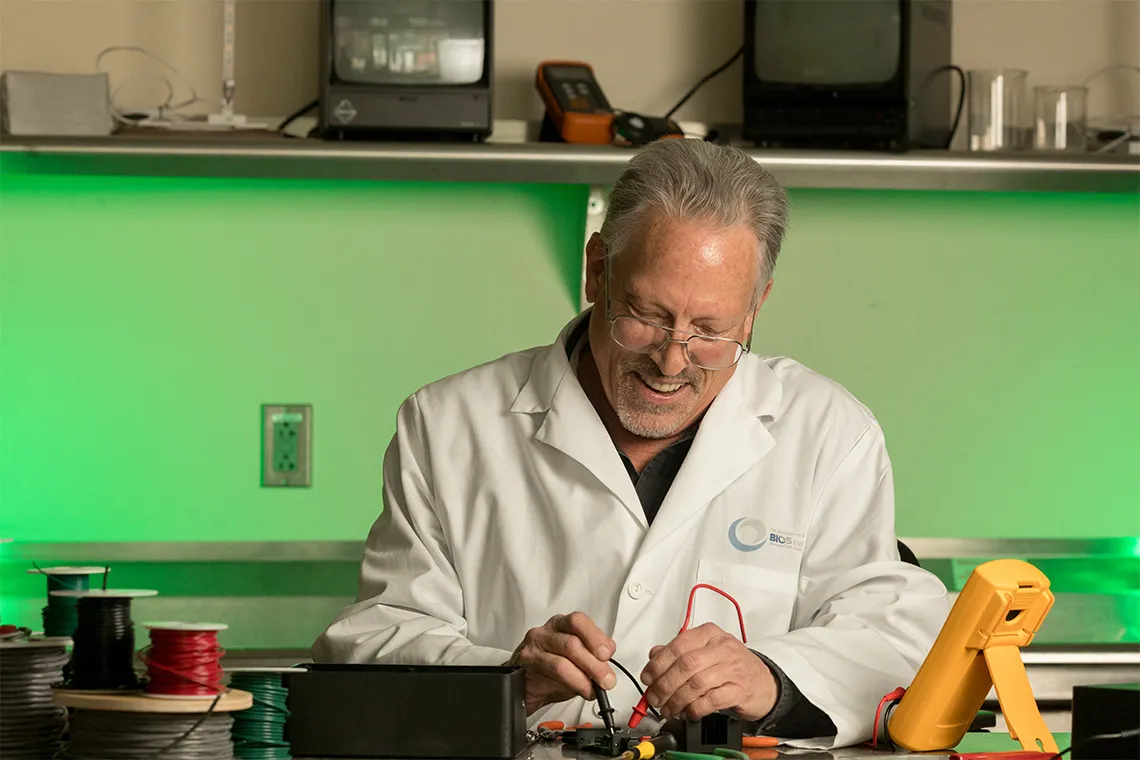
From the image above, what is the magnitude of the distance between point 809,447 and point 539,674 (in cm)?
58

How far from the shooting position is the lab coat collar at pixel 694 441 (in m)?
1.73

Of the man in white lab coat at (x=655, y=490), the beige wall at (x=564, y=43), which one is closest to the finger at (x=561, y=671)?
the man in white lab coat at (x=655, y=490)

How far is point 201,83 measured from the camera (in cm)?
256

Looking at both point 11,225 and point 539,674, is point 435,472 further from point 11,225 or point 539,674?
point 11,225

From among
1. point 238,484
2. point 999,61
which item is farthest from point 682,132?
point 238,484

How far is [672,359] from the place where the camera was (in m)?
1.66

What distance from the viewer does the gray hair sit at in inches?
66.4

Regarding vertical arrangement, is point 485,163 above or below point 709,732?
above

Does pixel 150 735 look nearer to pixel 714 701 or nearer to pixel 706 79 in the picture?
pixel 714 701

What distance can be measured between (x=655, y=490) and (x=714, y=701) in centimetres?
47

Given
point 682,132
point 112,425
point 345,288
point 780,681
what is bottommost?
point 780,681

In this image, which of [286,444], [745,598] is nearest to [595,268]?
[745,598]

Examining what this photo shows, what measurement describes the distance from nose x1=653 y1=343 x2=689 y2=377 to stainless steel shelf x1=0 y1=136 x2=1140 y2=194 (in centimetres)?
83

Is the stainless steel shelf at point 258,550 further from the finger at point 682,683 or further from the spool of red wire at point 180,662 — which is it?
the spool of red wire at point 180,662
